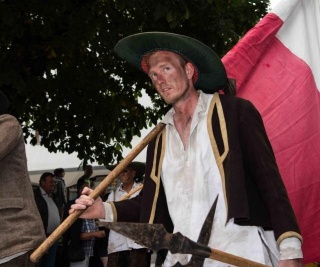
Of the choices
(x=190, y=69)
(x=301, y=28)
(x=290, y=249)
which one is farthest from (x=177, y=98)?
(x=301, y=28)

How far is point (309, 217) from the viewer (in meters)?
4.70

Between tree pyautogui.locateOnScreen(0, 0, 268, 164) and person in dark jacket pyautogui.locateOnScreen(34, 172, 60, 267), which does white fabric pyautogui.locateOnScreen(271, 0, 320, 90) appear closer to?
tree pyautogui.locateOnScreen(0, 0, 268, 164)

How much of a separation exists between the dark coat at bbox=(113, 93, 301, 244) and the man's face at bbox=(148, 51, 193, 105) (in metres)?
0.18

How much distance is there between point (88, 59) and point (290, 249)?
10.7m

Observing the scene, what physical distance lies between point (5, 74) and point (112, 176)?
292 inches

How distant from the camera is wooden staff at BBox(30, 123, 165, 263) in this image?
12.6 ft

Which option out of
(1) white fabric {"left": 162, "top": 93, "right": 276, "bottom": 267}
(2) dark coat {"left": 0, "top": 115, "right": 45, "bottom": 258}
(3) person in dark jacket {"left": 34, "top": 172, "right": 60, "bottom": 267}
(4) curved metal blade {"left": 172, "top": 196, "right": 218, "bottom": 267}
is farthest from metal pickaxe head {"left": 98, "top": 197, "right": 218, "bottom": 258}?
(3) person in dark jacket {"left": 34, "top": 172, "right": 60, "bottom": 267}

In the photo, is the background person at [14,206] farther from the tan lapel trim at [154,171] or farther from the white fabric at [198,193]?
the white fabric at [198,193]

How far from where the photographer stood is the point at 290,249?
362cm

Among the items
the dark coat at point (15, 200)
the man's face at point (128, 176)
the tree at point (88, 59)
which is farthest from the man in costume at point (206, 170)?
the tree at point (88, 59)

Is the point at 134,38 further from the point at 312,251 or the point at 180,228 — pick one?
the point at 312,251

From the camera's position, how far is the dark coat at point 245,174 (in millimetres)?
3740

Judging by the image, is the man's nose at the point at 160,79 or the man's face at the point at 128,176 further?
the man's face at the point at 128,176

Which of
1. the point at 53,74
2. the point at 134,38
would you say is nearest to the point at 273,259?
the point at 134,38
